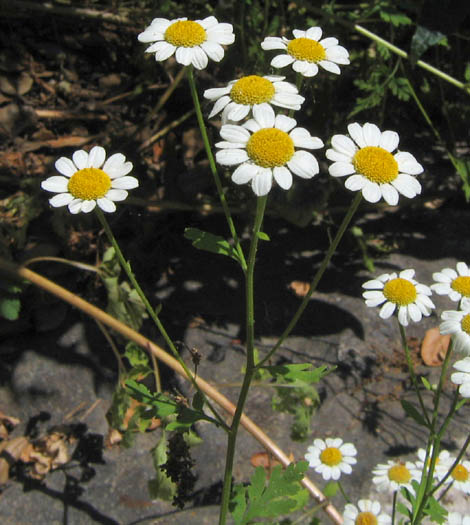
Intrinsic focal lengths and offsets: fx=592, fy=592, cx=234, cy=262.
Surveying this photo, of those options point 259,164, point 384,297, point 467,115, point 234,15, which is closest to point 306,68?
point 259,164

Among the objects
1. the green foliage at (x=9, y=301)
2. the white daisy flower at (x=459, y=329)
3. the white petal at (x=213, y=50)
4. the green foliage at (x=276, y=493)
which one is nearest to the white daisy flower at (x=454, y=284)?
the white daisy flower at (x=459, y=329)

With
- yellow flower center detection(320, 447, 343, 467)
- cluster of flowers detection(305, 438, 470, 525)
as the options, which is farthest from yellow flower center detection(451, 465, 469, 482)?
yellow flower center detection(320, 447, 343, 467)

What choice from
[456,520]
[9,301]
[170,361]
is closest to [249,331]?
[170,361]

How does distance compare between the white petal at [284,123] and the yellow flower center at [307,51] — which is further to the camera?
the yellow flower center at [307,51]

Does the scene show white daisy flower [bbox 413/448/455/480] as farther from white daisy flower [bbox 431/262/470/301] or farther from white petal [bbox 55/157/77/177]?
white petal [bbox 55/157/77/177]

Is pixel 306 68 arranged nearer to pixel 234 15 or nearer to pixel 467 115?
pixel 234 15

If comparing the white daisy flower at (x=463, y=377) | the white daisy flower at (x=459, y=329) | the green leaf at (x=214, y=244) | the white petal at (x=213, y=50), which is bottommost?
the white daisy flower at (x=463, y=377)

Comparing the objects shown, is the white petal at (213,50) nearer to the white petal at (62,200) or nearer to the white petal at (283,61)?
the white petal at (283,61)
